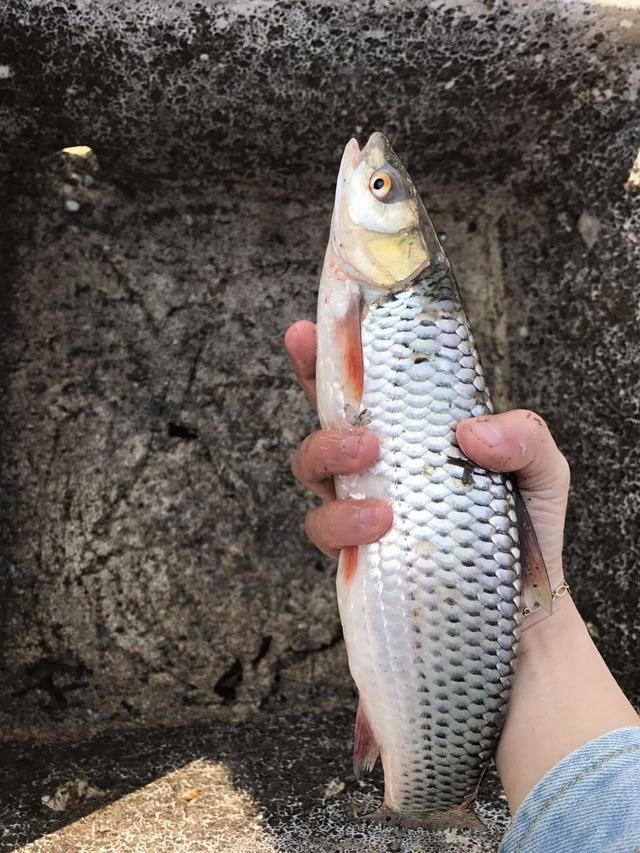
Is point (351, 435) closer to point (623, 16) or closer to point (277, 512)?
point (277, 512)

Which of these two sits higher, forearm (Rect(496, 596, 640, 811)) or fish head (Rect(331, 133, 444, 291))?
fish head (Rect(331, 133, 444, 291))

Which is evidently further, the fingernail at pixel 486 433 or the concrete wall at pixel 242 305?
the concrete wall at pixel 242 305

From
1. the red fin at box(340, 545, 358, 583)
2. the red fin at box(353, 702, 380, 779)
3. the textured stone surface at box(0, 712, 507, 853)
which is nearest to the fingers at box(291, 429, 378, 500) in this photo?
the red fin at box(340, 545, 358, 583)

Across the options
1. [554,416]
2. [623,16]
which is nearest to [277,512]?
[554,416]

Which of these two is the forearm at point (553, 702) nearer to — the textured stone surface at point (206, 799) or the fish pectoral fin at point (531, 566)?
the fish pectoral fin at point (531, 566)

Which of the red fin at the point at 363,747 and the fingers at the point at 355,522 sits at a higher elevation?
the fingers at the point at 355,522

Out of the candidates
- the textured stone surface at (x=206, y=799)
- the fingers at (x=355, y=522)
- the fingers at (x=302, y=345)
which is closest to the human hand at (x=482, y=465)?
the fingers at (x=355, y=522)

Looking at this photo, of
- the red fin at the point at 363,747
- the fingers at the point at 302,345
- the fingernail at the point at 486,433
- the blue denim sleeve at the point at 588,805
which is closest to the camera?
the blue denim sleeve at the point at 588,805

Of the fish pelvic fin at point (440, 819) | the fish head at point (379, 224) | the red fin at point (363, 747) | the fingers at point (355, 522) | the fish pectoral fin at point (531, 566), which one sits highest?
the fish head at point (379, 224)

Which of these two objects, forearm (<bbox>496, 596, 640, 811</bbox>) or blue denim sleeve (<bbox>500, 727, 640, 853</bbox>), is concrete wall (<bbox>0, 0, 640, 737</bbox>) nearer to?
forearm (<bbox>496, 596, 640, 811</bbox>)
